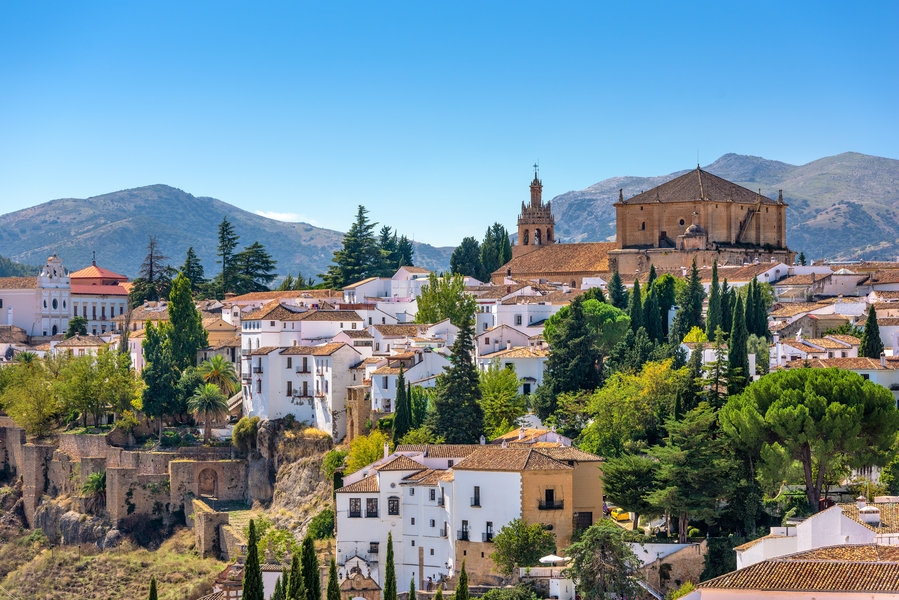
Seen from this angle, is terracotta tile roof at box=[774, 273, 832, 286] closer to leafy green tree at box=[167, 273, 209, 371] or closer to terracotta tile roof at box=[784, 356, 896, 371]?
terracotta tile roof at box=[784, 356, 896, 371]

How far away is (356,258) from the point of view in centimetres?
9919

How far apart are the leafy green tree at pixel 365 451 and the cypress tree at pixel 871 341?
1991 centimetres

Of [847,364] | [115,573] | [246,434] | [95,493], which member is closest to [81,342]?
[95,493]

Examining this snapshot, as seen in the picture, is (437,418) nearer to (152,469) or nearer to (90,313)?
(152,469)

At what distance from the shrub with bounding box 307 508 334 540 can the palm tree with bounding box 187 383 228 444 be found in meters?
15.2

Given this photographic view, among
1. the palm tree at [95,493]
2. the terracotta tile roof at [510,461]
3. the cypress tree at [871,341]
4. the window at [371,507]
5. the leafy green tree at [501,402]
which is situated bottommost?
the palm tree at [95,493]

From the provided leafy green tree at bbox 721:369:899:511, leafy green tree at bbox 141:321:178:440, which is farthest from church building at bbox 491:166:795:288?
leafy green tree at bbox 721:369:899:511

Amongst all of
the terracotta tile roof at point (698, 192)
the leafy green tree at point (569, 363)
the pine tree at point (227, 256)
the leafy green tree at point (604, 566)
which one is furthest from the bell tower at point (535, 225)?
the leafy green tree at point (604, 566)

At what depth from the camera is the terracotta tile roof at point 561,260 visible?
8669cm

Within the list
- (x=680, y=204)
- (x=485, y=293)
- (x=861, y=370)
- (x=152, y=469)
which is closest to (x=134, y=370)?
(x=152, y=469)

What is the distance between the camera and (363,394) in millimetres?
60094

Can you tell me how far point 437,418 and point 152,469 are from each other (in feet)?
67.9

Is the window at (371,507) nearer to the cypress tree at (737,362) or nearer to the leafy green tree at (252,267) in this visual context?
the cypress tree at (737,362)

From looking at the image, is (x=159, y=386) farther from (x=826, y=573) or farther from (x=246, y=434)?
(x=826, y=573)
